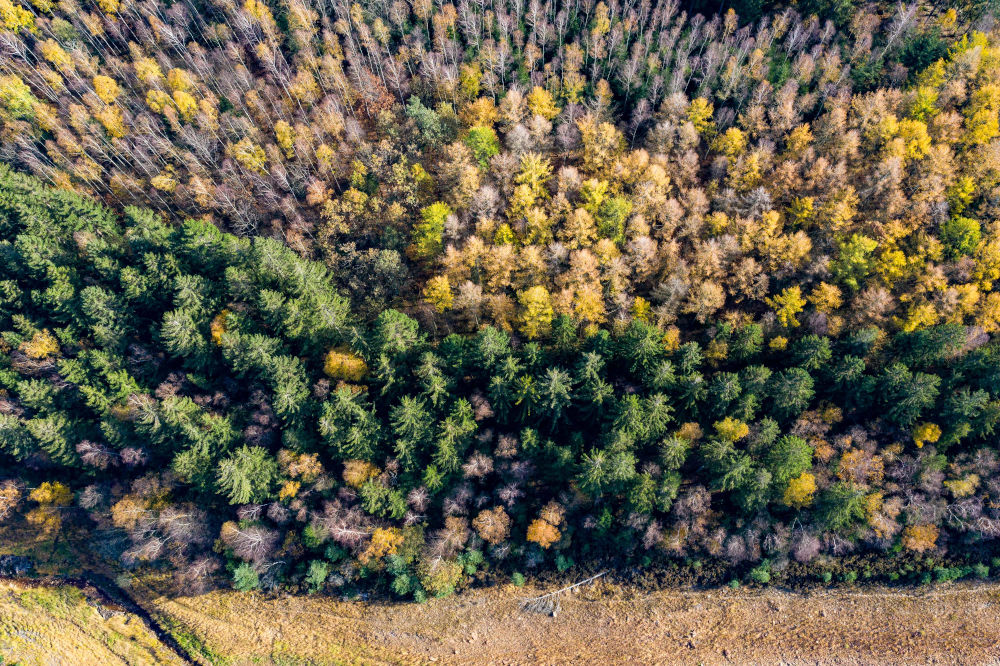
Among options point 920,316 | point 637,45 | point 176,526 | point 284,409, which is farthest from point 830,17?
point 176,526

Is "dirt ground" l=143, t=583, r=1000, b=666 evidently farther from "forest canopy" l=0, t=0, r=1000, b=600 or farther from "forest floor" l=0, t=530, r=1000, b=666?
"forest canopy" l=0, t=0, r=1000, b=600

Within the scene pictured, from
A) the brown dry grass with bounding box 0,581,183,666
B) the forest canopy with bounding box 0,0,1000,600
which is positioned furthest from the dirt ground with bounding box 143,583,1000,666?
the brown dry grass with bounding box 0,581,183,666

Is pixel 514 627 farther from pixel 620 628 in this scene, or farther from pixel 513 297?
pixel 513 297

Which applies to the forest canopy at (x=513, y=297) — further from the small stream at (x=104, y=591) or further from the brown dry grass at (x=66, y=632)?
the brown dry grass at (x=66, y=632)

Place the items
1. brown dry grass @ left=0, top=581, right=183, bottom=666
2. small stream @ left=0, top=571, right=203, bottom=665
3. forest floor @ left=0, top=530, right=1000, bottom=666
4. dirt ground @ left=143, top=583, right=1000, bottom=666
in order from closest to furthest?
dirt ground @ left=143, top=583, right=1000, bottom=666 < forest floor @ left=0, top=530, right=1000, bottom=666 < brown dry grass @ left=0, top=581, right=183, bottom=666 < small stream @ left=0, top=571, right=203, bottom=665

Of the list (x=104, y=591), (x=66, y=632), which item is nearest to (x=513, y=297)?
(x=104, y=591)
